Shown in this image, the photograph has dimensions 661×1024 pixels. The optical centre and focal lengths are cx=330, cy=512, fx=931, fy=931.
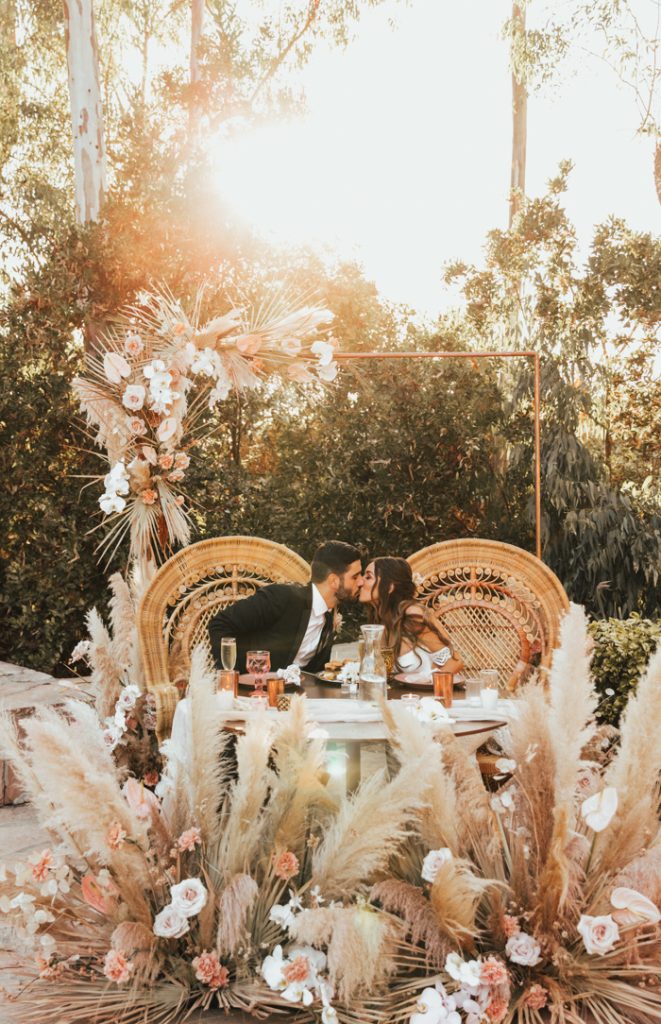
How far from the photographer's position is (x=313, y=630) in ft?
12.2

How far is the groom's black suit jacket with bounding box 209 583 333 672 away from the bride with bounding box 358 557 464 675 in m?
0.25

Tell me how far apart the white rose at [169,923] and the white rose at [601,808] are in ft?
2.76

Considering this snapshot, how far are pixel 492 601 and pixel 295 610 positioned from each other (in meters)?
0.90

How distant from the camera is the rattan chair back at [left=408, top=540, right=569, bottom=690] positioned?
12.6ft

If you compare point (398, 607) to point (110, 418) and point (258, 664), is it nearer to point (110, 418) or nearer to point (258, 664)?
point (258, 664)

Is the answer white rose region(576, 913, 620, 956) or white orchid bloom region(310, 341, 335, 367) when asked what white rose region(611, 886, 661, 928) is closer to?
white rose region(576, 913, 620, 956)

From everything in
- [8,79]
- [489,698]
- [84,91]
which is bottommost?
[489,698]

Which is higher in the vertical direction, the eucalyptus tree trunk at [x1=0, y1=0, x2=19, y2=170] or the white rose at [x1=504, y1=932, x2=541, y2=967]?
the eucalyptus tree trunk at [x1=0, y1=0, x2=19, y2=170]

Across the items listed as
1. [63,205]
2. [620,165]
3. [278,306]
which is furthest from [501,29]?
[278,306]

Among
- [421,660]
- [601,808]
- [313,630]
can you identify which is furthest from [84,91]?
[601,808]

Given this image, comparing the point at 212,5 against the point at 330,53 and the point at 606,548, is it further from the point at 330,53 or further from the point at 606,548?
the point at 606,548

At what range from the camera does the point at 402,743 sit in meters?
1.60

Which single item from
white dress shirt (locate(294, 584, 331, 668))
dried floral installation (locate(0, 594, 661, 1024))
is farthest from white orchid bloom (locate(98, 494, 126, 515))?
dried floral installation (locate(0, 594, 661, 1024))

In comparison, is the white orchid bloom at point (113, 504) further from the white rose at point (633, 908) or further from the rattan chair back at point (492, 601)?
the white rose at point (633, 908)
